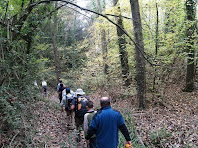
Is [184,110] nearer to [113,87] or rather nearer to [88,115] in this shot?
[113,87]

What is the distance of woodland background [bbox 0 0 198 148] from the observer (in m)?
4.54

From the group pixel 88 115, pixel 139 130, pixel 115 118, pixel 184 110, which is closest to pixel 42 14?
pixel 88 115

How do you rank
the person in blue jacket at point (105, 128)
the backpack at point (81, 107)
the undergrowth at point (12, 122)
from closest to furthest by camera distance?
the person in blue jacket at point (105, 128)
the undergrowth at point (12, 122)
the backpack at point (81, 107)

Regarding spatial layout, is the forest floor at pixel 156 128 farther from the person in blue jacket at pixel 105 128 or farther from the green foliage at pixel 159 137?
the person in blue jacket at pixel 105 128

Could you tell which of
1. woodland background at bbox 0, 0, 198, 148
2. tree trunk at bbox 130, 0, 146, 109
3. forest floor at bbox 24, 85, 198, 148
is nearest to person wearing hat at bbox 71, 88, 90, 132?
forest floor at bbox 24, 85, 198, 148

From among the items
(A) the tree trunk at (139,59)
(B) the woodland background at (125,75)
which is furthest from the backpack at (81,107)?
(A) the tree trunk at (139,59)

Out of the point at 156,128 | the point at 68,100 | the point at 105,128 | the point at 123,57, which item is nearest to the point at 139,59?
the point at 156,128

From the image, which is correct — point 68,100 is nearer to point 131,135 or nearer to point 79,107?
point 79,107

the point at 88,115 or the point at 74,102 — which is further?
the point at 74,102

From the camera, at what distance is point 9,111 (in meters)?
A: 4.37

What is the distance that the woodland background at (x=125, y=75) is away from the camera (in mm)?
4535

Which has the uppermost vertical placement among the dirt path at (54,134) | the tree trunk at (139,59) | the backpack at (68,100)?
the tree trunk at (139,59)

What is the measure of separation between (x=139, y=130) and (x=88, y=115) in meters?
2.79

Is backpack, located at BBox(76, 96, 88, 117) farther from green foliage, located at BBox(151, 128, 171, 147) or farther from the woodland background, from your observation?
green foliage, located at BBox(151, 128, 171, 147)
